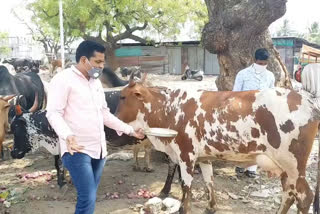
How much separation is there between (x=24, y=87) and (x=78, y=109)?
262 inches

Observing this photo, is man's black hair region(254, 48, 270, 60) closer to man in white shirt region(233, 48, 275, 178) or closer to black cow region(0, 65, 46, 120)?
man in white shirt region(233, 48, 275, 178)

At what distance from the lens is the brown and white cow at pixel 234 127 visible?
3709 millimetres

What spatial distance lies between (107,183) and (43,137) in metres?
1.20

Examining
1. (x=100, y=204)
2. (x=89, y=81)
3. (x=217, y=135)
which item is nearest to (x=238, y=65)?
(x=217, y=135)

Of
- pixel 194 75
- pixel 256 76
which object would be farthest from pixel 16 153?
pixel 194 75

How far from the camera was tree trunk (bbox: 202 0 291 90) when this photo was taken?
6.10 metres

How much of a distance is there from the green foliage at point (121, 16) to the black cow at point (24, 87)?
8.80 metres

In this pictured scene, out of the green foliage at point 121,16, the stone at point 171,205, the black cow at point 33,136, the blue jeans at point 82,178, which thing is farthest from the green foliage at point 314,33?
the blue jeans at point 82,178

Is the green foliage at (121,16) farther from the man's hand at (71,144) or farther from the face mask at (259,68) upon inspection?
the man's hand at (71,144)

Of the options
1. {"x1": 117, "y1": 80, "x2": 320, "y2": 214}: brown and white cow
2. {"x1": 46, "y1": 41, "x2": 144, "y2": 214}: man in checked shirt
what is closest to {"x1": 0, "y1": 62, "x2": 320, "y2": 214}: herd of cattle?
{"x1": 117, "y1": 80, "x2": 320, "y2": 214}: brown and white cow

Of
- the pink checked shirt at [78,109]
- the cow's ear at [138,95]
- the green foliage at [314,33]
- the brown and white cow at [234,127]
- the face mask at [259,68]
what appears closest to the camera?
the pink checked shirt at [78,109]

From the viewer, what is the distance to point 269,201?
4.92m

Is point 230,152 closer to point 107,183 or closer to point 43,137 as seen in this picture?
point 107,183

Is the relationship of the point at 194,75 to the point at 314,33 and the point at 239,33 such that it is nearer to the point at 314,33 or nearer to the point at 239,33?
the point at 239,33
